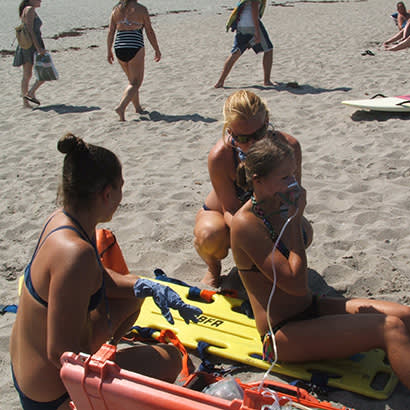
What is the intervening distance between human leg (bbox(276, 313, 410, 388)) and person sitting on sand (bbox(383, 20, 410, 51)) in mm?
8599

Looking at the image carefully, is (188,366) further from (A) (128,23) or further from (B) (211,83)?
(B) (211,83)

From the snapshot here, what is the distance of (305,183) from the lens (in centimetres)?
437

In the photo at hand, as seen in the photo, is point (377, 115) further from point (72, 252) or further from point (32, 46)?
point (32, 46)

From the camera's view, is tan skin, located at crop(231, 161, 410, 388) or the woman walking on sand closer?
tan skin, located at crop(231, 161, 410, 388)

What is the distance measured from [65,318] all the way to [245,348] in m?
1.13

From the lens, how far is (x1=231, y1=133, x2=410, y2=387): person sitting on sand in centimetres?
214

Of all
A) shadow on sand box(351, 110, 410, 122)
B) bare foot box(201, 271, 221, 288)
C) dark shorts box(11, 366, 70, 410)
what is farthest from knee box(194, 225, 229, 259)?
shadow on sand box(351, 110, 410, 122)

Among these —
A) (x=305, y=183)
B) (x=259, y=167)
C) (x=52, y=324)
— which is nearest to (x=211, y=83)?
(x=305, y=183)

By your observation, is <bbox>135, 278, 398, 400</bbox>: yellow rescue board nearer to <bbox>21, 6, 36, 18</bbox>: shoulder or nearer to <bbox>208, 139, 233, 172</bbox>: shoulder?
<bbox>208, 139, 233, 172</bbox>: shoulder

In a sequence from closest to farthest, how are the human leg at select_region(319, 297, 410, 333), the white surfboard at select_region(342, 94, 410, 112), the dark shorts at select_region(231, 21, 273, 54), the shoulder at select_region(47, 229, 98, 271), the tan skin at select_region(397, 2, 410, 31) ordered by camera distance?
the shoulder at select_region(47, 229, 98, 271) → the human leg at select_region(319, 297, 410, 333) → the white surfboard at select_region(342, 94, 410, 112) → the dark shorts at select_region(231, 21, 273, 54) → the tan skin at select_region(397, 2, 410, 31)

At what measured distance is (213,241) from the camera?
3033mm

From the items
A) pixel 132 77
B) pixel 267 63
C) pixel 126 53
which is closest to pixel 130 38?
pixel 126 53

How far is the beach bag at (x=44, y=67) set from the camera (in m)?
7.68

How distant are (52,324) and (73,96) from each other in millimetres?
7089
